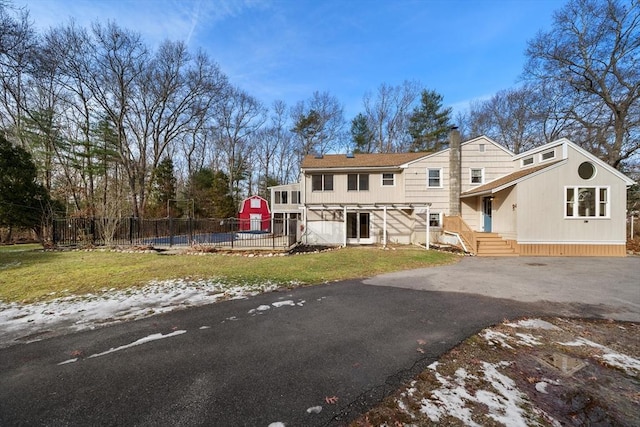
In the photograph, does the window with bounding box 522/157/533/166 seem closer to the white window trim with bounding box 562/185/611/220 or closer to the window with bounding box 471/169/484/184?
the window with bounding box 471/169/484/184

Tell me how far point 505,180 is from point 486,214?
2.23m

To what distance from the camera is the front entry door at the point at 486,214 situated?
A: 586 inches

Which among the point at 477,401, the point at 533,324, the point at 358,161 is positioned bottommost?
the point at 533,324

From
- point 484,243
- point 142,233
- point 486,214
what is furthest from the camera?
point 486,214

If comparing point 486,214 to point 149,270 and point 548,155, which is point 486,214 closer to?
point 548,155

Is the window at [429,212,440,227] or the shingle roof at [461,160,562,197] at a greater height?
the shingle roof at [461,160,562,197]

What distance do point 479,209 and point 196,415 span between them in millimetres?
17354

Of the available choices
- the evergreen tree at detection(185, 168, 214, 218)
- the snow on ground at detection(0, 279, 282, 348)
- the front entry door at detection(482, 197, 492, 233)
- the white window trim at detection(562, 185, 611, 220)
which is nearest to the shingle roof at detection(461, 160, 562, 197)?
the front entry door at detection(482, 197, 492, 233)

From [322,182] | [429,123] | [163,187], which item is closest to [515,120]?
[429,123]

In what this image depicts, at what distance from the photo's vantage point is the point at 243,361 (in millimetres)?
3098

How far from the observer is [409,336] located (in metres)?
3.81

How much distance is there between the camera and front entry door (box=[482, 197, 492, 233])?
14.9m

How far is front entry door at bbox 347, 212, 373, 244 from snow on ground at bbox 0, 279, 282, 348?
34.0ft

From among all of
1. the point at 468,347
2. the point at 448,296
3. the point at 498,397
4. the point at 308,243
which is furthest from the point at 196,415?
the point at 308,243
